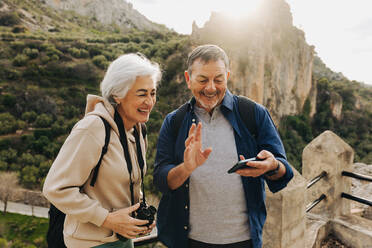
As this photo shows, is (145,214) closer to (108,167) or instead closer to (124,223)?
(124,223)

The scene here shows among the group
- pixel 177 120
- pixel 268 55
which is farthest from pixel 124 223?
pixel 268 55

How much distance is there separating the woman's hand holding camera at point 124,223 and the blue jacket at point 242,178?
28 cm

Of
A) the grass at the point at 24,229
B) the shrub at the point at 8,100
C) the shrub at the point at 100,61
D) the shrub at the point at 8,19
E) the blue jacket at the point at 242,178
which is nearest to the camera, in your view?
the blue jacket at the point at 242,178

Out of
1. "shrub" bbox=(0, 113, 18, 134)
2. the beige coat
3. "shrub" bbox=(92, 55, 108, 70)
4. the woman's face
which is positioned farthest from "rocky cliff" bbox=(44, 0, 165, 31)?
the beige coat

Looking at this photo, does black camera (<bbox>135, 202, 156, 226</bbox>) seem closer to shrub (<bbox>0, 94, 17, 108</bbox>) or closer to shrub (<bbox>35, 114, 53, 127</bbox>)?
shrub (<bbox>35, 114, 53, 127</bbox>)

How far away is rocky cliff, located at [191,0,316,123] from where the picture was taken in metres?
30.4

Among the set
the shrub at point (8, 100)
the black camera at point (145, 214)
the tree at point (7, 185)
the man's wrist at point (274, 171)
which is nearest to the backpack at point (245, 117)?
the man's wrist at point (274, 171)

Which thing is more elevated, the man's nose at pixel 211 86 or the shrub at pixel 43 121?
the man's nose at pixel 211 86

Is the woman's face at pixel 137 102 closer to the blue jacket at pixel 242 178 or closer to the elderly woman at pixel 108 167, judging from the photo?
the elderly woman at pixel 108 167

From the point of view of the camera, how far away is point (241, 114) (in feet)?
5.36

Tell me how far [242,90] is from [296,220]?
96.3ft

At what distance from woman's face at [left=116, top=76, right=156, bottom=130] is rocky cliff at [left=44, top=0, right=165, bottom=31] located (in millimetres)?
87616

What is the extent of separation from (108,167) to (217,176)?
0.67 meters

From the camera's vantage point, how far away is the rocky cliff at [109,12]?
86062 millimetres
